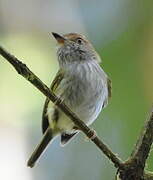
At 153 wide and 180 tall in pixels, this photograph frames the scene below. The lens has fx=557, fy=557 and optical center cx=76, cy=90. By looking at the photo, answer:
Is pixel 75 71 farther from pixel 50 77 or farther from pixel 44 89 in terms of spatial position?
pixel 44 89

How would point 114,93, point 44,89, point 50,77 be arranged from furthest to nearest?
point 50,77 < point 114,93 < point 44,89

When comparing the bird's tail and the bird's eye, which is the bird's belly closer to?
the bird's tail

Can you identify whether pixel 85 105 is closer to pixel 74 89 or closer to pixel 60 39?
pixel 74 89

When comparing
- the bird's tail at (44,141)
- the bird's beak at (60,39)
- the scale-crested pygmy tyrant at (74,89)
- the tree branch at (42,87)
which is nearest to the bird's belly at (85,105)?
the scale-crested pygmy tyrant at (74,89)

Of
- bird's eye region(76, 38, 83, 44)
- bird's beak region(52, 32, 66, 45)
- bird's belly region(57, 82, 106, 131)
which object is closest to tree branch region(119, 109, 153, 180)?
bird's belly region(57, 82, 106, 131)

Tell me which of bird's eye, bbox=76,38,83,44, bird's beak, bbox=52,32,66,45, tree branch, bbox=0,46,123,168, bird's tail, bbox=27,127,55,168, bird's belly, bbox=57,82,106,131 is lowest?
bird's tail, bbox=27,127,55,168

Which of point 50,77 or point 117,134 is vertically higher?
point 50,77

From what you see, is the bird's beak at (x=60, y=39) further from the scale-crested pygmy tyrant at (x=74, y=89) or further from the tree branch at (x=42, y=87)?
the tree branch at (x=42, y=87)

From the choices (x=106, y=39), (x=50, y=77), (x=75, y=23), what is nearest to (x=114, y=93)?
(x=106, y=39)

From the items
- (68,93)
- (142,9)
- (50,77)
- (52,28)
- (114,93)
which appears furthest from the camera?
(52,28)
